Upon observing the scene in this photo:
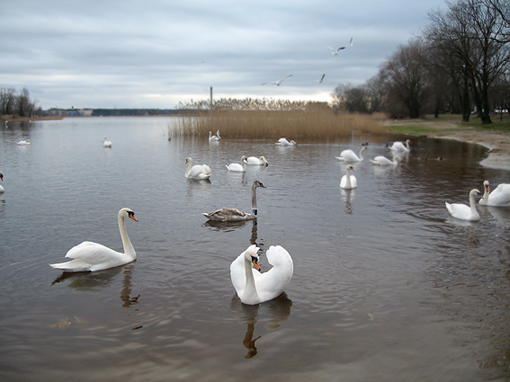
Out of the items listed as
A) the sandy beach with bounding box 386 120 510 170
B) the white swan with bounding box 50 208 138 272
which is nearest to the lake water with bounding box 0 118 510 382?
the white swan with bounding box 50 208 138 272

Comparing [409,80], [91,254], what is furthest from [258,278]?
[409,80]

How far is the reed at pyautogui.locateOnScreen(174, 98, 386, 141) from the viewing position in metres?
33.0

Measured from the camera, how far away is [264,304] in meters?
5.86

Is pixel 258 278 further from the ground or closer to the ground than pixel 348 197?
closer to the ground

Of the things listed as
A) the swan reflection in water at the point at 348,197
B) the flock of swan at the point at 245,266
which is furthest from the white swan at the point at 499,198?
the flock of swan at the point at 245,266

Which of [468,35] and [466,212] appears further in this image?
[468,35]

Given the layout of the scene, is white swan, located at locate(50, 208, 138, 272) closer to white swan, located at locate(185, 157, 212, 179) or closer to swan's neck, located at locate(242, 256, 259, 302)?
swan's neck, located at locate(242, 256, 259, 302)

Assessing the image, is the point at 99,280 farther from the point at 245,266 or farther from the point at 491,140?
the point at 491,140

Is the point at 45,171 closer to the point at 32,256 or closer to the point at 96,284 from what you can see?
the point at 32,256

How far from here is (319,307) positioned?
18.8 feet

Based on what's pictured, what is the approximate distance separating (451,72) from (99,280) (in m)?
44.3

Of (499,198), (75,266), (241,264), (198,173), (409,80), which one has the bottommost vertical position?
(75,266)

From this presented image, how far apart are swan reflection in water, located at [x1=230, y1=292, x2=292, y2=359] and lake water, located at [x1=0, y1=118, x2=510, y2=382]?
0.09 feet

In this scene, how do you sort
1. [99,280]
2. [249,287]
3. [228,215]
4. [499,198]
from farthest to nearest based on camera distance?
[499,198] < [228,215] < [99,280] < [249,287]
